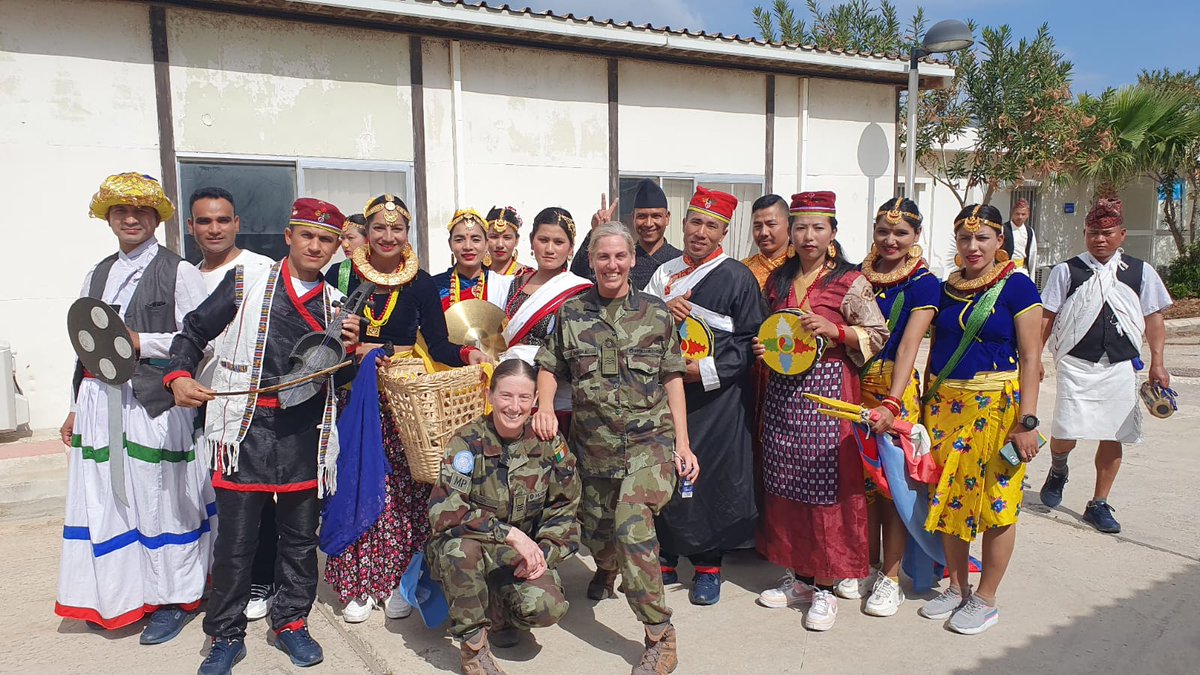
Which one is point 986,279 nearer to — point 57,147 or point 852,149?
point 57,147

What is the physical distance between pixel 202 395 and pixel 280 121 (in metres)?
4.34

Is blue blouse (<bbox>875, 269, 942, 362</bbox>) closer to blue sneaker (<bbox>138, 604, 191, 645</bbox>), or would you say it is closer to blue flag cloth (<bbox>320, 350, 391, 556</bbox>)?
blue flag cloth (<bbox>320, 350, 391, 556</bbox>)

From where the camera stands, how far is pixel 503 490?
3.14 meters

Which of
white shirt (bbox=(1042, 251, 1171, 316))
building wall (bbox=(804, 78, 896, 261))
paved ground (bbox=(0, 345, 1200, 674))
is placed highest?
building wall (bbox=(804, 78, 896, 261))

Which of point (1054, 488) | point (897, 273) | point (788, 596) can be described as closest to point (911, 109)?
point (1054, 488)

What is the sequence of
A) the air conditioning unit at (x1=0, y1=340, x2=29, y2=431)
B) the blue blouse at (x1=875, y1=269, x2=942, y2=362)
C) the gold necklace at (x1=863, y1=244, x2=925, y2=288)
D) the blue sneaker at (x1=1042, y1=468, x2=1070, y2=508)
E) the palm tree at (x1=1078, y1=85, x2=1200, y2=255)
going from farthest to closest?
the palm tree at (x1=1078, y1=85, x2=1200, y2=255) < the air conditioning unit at (x1=0, y1=340, x2=29, y2=431) < the blue sneaker at (x1=1042, y1=468, x2=1070, y2=508) < the gold necklace at (x1=863, y1=244, x2=925, y2=288) < the blue blouse at (x1=875, y1=269, x2=942, y2=362)

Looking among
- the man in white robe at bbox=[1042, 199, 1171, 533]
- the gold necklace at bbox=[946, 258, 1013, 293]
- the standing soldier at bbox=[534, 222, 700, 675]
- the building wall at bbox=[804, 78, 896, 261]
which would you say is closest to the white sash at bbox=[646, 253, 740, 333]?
the standing soldier at bbox=[534, 222, 700, 675]

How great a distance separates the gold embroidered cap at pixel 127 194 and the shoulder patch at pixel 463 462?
5.56 feet

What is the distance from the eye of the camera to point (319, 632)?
3.53 metres

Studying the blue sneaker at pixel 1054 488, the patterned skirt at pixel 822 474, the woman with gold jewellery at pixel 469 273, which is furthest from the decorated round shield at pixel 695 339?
the blue sneaker at pixel 1054 488

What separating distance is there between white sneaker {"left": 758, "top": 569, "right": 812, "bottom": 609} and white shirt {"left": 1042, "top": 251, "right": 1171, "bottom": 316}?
2.19 meters

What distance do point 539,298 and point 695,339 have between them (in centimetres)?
73

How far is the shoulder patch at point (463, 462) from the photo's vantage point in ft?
10.1

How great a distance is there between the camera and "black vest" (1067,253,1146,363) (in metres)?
4.66
